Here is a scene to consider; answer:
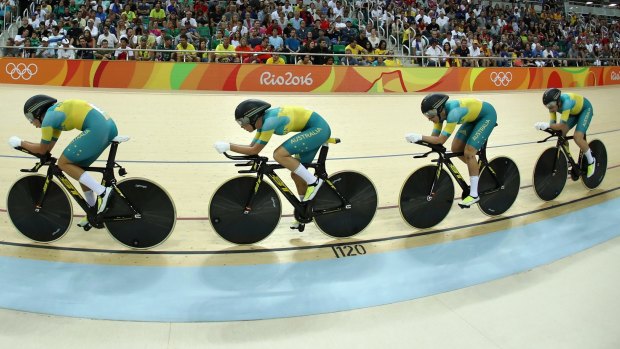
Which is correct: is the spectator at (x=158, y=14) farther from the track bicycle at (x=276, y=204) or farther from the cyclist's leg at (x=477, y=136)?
the cyclist's leg at (x=477, y=136)

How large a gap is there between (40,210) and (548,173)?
14.6 ft

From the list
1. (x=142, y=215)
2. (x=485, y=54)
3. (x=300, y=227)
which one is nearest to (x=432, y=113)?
(x=300, y=227)

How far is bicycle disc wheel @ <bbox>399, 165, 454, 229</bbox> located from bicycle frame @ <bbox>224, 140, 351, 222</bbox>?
535 mm

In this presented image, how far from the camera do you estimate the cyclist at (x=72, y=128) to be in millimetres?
3365

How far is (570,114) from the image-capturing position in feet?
16.3

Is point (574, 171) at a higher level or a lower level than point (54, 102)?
lower

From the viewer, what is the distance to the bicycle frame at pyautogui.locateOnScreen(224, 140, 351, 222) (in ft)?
11.7

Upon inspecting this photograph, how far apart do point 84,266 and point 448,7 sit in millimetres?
18755

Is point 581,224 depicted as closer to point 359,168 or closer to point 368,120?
point 359,168

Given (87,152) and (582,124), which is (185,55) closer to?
(87,152)

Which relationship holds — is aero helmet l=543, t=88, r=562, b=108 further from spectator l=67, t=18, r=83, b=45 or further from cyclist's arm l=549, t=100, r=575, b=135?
spectator l=67, t=18, r=83, b=45

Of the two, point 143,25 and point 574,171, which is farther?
point 143,25

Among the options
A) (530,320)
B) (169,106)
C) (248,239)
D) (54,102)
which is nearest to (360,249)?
(248,239)

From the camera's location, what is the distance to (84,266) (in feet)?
11.2
